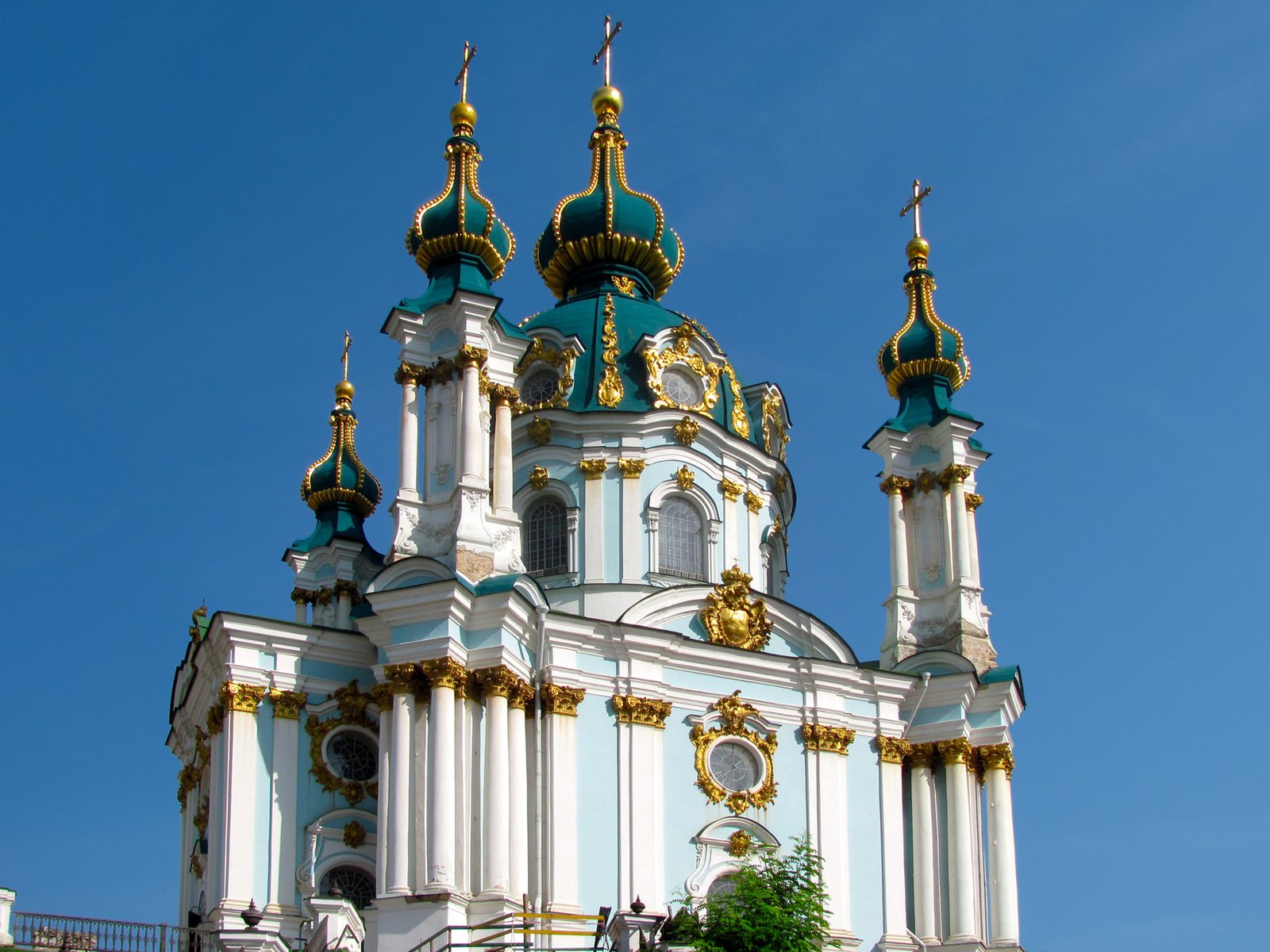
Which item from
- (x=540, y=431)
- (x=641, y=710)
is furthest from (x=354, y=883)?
(x=540, y=431)

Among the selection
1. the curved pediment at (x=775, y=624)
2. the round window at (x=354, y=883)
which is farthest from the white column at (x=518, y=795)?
the curved pediment at (x=775, y=624)

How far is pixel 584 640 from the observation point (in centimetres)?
2581

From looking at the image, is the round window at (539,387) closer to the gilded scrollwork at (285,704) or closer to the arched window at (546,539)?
the arched window at (546,539)

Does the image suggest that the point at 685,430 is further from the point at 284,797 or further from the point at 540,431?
the point at 284,797

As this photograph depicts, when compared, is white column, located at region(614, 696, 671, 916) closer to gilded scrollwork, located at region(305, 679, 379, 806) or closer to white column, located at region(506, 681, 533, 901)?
white column, located at region(506, 681, 533, 901)

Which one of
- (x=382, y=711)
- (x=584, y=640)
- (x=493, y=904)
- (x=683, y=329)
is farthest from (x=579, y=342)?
(x=493, y=904)

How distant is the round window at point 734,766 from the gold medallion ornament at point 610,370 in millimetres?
5779

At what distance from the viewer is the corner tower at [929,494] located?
29391 mm

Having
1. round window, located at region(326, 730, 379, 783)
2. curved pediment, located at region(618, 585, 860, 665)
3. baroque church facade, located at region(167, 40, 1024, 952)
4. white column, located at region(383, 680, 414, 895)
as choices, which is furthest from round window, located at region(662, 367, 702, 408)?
white column, located at region(383, 680, 414, 895)

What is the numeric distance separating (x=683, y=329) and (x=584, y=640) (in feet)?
21.6

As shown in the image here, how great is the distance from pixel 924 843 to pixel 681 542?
559 centimetres

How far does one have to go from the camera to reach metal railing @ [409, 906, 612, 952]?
69.6 ft

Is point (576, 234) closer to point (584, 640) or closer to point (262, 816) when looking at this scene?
point (584, 640)

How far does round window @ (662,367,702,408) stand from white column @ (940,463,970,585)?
3.95 m
